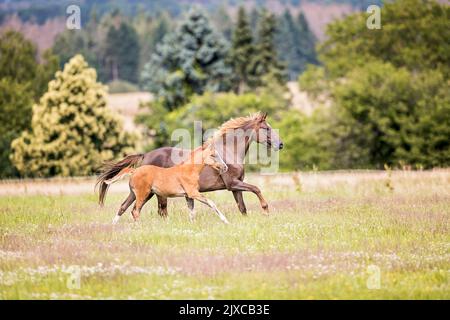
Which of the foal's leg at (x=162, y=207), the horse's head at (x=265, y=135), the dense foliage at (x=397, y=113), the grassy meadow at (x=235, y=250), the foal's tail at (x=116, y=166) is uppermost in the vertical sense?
the dense foliage at (x=397, y=113)

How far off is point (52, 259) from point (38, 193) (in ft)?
39.6

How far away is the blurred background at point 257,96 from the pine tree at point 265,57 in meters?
0.12

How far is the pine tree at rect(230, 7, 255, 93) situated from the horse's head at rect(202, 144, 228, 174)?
65337mm

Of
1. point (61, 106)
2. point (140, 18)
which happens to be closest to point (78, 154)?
point (61, 106)

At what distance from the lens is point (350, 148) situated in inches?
2286

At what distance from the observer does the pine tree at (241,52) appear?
3255 inches

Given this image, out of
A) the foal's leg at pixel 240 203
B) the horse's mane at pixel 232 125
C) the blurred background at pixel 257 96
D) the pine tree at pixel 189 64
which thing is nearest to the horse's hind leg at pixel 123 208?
the horse's mane at pixel 232 125

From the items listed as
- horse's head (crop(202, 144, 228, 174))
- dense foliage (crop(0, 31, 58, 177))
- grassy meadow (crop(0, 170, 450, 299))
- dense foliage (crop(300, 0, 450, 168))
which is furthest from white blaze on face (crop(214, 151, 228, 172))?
dense foliage (crop(0, 31, 58, 177))

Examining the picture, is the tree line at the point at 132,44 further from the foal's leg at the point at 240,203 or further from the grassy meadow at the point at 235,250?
the foal's leg at the point at 240,203

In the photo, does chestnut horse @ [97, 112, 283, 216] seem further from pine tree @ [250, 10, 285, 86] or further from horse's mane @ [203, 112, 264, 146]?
pine tree @ [250, 10, 285, 86]

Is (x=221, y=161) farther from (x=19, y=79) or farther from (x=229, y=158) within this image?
(x=19, y=79)

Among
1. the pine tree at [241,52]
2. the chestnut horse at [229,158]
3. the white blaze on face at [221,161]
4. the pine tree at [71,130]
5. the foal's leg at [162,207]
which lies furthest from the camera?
the pine tree at [241,52]

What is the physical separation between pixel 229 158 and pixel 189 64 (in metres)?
56.4

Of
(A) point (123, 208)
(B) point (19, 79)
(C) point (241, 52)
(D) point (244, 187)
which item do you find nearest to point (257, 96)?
(C) point (241, 52)
